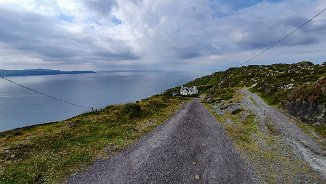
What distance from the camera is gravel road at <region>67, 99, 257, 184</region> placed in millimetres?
17906

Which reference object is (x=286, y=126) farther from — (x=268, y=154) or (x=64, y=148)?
(x=64, y=148)

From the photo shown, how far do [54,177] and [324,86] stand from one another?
116ft

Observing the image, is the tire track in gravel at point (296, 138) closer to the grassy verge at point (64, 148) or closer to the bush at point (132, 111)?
the grassy verge at point (64, 148)

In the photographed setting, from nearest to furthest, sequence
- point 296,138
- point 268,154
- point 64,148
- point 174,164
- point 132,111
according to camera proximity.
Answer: point 174,164
point 268,154
point 64,148
point 296,138
point 132,111

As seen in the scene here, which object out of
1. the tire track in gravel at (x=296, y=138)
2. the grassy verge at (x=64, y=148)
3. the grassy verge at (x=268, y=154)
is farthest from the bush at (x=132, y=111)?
the tire track in gravel at (x=296, y=138)

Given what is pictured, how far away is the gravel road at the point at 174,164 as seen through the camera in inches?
705

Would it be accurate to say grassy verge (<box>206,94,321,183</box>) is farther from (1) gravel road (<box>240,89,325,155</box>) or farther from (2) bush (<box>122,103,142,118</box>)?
(2) bush (<box>122,103,142,118</box>)

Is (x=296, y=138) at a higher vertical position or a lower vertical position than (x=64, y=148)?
higher

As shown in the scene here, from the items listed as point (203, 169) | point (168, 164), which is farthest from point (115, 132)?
point (203, 169)

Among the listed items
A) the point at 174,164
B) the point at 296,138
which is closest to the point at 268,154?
the point at 296,138

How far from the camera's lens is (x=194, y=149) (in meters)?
24.4

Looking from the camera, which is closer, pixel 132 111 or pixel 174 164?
pixel 174 164

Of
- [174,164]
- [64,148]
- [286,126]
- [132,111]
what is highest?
[174,164]

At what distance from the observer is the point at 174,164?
2034cm
